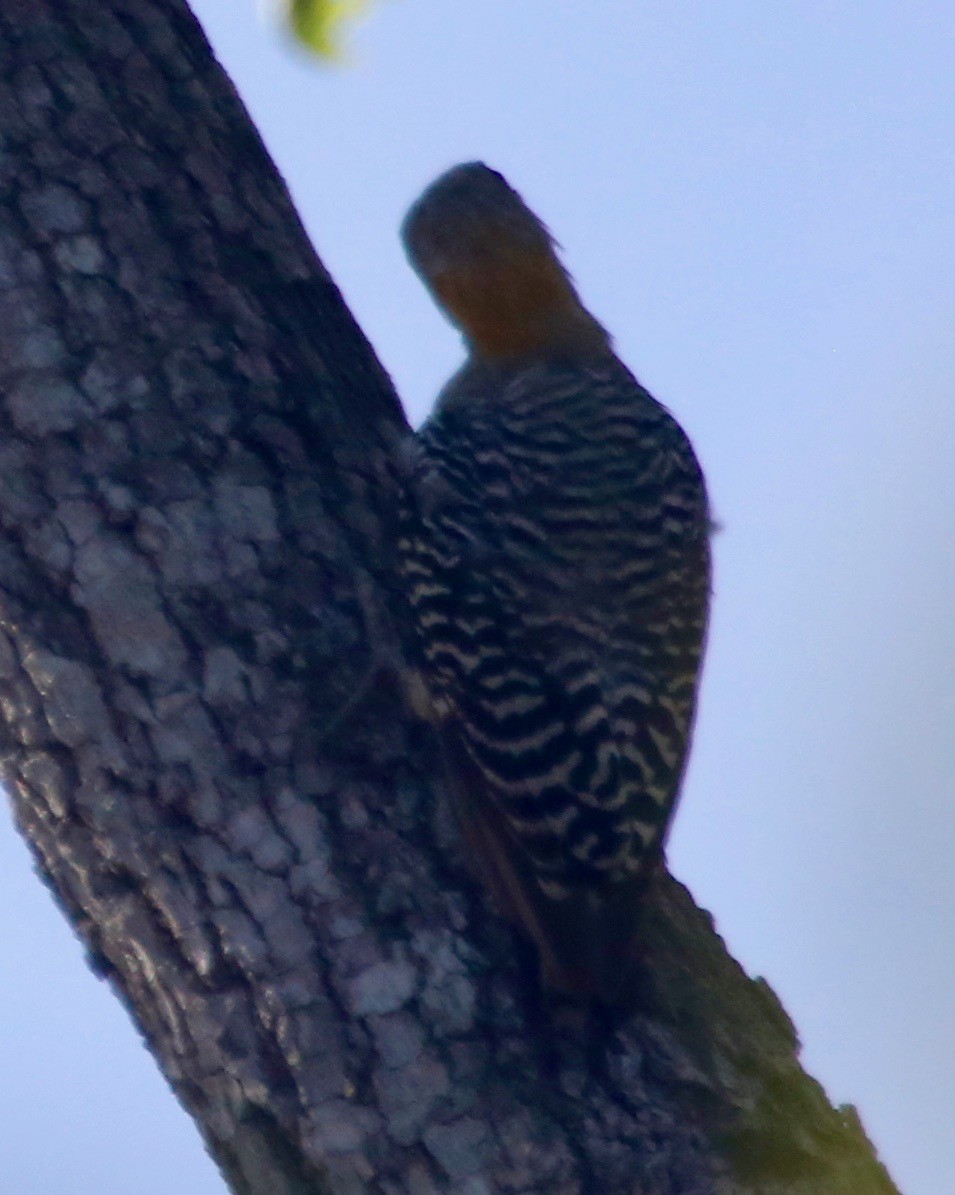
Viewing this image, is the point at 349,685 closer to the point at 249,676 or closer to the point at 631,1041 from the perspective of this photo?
the point at 249,676

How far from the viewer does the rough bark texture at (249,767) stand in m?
3.24

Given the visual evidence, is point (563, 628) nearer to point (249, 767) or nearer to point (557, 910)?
point (557, 910)

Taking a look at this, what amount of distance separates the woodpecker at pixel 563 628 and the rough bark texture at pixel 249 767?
122mm

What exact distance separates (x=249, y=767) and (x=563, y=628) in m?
0.92

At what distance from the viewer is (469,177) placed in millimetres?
5398

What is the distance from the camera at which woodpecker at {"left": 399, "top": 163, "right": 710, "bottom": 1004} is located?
3723 millimetres

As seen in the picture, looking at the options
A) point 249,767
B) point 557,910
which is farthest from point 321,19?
point 557,910

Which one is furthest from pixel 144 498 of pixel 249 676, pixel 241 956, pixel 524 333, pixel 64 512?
pixel 524 333

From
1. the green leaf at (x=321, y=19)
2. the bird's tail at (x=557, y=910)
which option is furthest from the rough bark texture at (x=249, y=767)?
the green leaf at (x=321, y=19)

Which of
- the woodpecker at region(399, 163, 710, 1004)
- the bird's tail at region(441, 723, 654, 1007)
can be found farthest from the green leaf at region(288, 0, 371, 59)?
the bird's tail at region(441, 723, 654, 1007)

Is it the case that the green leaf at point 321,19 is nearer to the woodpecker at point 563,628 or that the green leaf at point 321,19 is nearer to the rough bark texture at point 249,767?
the rough bark texture at point 249,767

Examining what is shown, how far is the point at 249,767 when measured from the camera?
347 cm

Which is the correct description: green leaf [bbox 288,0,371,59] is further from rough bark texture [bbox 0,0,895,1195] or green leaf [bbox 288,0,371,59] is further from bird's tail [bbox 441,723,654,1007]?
bird's tail [bbox 441,723,654,1007]

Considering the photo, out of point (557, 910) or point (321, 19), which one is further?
point (321, 19)
